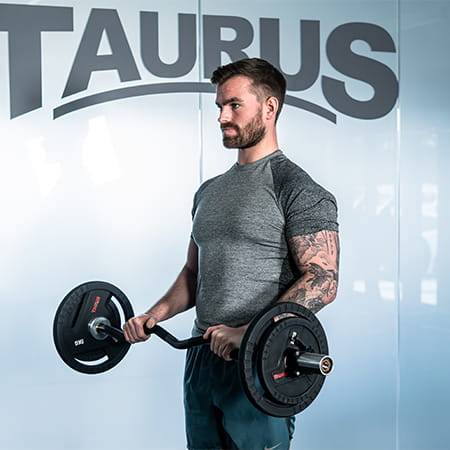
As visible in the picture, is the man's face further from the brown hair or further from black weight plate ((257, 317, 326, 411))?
black weight plate ((257, 317, 326, 411))

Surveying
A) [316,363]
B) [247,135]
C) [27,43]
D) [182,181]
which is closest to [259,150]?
[247,135]

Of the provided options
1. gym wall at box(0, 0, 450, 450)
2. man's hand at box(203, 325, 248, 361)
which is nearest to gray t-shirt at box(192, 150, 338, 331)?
man's hand at box(203, 325, 248, 361)

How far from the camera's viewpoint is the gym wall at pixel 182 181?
2.94m

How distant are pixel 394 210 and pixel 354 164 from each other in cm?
30

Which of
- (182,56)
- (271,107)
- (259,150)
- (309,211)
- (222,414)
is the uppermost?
(182,56)

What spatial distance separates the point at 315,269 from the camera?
5.87 feet

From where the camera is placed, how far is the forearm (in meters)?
2.16

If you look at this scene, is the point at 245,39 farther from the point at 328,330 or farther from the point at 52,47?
the point at 328,330

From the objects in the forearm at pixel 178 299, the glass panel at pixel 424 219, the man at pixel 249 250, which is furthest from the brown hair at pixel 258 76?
the glass panel at pixel 424 219

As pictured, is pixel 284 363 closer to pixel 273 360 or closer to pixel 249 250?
pixel 273 360

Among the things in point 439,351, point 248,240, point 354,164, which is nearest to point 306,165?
point 354,164

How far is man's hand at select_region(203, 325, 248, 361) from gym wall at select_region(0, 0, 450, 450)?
1438 mm

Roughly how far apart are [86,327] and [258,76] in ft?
2.93

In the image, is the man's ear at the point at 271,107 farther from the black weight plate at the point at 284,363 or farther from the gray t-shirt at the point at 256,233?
the black weight plate at the point at 284,363
